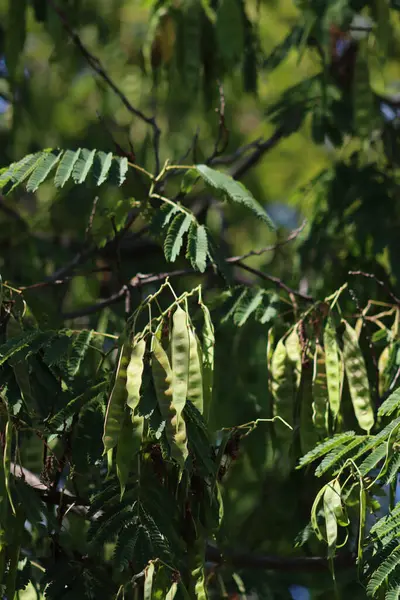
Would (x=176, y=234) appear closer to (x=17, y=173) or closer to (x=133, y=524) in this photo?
(x=17, y=173)

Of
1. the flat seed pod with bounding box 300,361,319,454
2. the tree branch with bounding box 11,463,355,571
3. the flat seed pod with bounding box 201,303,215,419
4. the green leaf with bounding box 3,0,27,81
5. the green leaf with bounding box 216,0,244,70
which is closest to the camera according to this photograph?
the flat seed pod with bounding box 201,303,215,419

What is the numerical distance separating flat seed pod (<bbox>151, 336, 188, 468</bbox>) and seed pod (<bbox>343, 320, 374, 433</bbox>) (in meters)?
0.81

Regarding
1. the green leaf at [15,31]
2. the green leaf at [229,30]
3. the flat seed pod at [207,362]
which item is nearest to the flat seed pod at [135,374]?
the flat seed pod at [207,362]

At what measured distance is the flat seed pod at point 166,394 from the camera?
9.93 ft

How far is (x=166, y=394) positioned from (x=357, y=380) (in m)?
0.86

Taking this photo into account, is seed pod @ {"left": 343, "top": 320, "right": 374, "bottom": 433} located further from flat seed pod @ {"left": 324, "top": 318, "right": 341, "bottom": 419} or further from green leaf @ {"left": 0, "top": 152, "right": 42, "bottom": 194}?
green leaf @ {"left": 0, "top": 152, "right": 42, "bottom": 194}

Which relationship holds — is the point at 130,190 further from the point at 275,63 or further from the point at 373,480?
the point at 373,480

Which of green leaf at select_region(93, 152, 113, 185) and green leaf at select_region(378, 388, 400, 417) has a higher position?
green leaf at select_region(93, 152, 113, 185)

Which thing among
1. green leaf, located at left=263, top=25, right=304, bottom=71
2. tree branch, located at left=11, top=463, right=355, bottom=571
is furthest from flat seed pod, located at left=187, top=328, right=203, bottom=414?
green leaf, located at left=263, top=25, right=304, bottom=71

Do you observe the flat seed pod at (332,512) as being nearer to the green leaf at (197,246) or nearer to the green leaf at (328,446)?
the green leaf at (328,446)

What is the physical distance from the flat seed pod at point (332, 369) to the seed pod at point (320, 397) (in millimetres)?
24

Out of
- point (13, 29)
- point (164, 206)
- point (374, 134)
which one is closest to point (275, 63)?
point (374, 134)

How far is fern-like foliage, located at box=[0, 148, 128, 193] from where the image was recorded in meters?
3.68

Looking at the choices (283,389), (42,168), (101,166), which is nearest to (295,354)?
(283,389)
